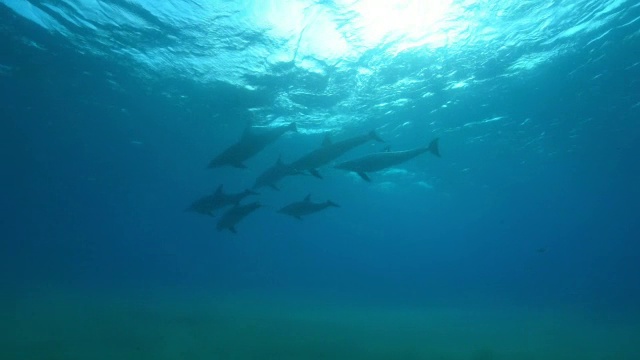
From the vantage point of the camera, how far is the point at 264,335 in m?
19.6

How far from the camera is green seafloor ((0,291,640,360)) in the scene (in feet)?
52.6

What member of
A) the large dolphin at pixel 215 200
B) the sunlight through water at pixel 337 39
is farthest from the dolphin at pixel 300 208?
the sunlight through water at pixel 337 39

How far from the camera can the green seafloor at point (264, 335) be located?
16.0 metres

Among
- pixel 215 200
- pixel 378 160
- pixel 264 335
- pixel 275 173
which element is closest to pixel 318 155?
pixel 378 160

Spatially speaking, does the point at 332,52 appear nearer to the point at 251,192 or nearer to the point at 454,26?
the point at 454,26

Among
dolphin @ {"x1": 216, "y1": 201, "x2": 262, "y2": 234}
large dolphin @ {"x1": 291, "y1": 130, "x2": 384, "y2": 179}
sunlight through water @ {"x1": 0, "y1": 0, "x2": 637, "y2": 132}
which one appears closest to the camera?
large dolphin @ {"x1": 291, "y1": 130, "x2": 384, "y2": 179}

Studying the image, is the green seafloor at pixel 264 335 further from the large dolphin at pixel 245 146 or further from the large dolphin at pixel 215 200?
the large dolphin at pixel 245 146

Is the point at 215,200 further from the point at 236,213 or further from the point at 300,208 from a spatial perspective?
the point at 300,208

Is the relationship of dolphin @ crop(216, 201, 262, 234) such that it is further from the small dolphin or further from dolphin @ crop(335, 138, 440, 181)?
dolphin @ crop(335, 138, 440, 181)

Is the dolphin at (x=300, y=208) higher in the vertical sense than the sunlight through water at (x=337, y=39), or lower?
lower

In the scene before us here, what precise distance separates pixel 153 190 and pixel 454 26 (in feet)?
132

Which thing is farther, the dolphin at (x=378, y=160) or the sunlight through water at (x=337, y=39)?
the sunlight through water at (x=337, y=39)

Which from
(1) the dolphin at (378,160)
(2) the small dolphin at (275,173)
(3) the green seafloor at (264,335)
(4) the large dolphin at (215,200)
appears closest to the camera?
(1) the dolphin at (378,160)

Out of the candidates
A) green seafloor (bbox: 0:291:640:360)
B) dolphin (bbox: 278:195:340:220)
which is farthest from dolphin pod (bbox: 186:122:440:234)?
green seafloor (bbox: 0:291:640:360)
